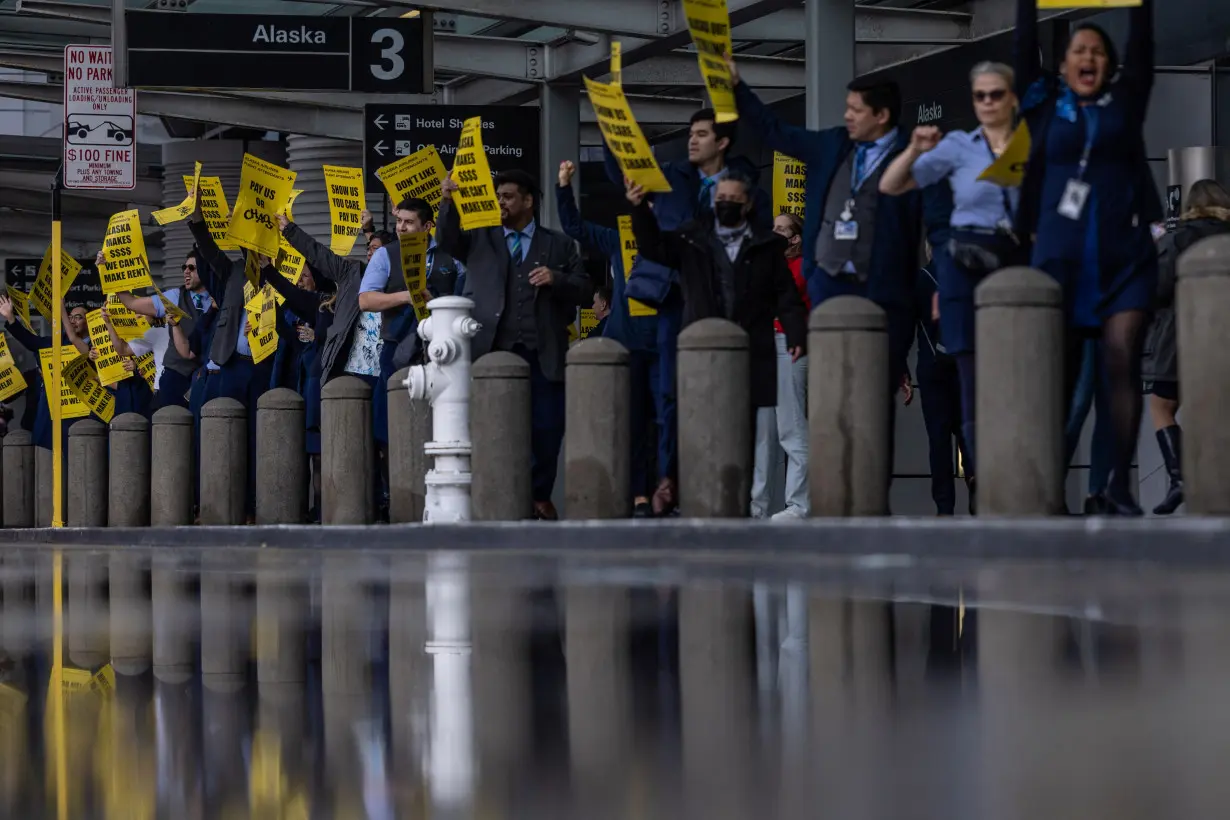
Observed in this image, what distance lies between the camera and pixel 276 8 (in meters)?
22.7

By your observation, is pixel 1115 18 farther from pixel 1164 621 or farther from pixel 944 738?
pixel 944 738

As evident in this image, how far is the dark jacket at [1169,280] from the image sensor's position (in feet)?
39.0

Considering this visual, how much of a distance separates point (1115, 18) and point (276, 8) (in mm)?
8666

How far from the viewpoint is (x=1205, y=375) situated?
9.46m

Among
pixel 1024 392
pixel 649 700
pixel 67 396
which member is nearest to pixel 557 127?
pixel 67 396

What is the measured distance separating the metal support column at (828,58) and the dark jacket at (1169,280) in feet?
13.7

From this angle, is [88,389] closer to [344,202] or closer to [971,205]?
[344,202]

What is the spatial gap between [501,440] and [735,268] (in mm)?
1717

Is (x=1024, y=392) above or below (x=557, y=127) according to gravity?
below

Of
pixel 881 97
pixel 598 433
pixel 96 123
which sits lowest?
pixel 598 433

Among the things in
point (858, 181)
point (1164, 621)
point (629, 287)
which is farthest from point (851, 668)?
point (629, 287)

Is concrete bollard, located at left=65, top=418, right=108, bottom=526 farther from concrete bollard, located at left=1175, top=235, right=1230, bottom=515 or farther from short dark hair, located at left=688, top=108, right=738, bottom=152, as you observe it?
concrete bollard, located at left=1175, top=235, right=1230, bottom=515

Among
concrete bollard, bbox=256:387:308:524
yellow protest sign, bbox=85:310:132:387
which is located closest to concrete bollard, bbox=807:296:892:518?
concrete bollard, bbox=256:387:308:524

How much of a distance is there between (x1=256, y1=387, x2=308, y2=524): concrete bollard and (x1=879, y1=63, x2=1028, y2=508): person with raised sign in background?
6.34 m
